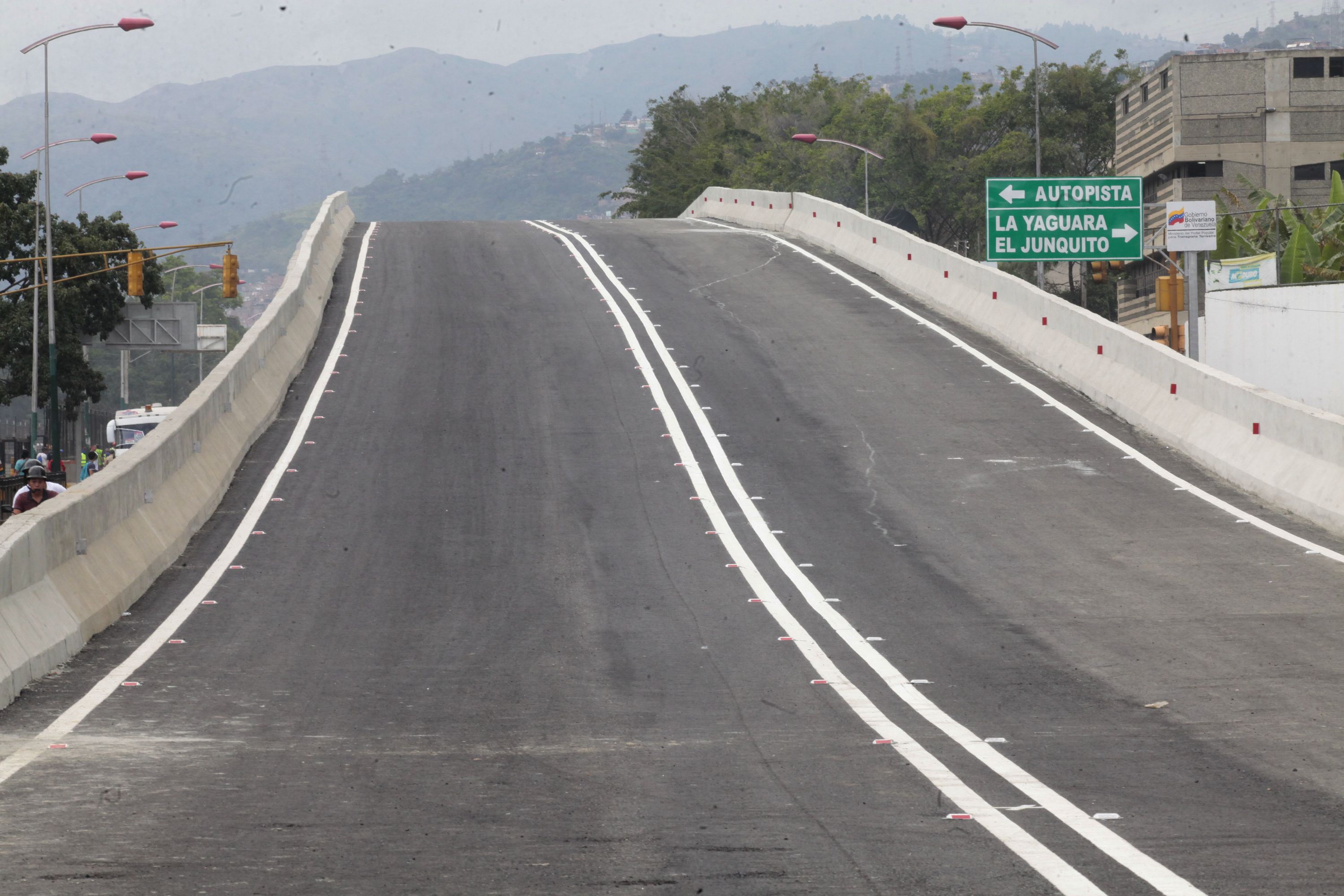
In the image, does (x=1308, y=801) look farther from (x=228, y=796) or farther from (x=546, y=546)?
(x=546, y=546)

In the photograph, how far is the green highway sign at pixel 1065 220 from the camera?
1204 inches

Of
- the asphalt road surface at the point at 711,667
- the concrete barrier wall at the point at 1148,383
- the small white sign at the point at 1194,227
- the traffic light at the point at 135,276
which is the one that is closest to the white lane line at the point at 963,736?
the asphalt road surface at the point at 711,667

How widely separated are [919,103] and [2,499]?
83.5m

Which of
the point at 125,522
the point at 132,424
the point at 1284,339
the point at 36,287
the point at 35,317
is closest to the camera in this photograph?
the point at 125,522

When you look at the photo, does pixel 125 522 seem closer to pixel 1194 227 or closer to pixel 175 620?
pixel 175 620

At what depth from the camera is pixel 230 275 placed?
40.3m

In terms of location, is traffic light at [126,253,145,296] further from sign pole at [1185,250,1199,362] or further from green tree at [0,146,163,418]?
sign pole at [1185,250,1199,362]

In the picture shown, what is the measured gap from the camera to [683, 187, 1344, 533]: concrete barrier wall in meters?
16.9

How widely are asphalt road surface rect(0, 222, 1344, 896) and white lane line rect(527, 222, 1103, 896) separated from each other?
0.04 metres

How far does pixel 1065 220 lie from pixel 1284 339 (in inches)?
247

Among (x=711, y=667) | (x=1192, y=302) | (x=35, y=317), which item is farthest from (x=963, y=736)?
(x=35, y=317)

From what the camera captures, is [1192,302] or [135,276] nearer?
[1192,302]

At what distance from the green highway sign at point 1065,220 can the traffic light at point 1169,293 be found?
2.45ft

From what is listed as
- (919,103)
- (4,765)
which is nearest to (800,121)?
(919,103)
